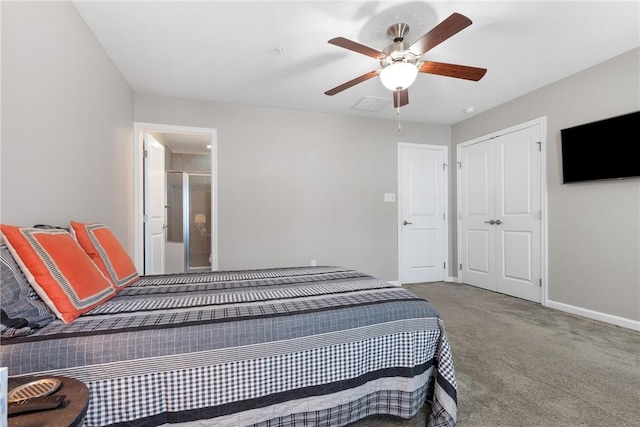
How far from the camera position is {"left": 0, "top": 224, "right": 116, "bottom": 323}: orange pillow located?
1.13m

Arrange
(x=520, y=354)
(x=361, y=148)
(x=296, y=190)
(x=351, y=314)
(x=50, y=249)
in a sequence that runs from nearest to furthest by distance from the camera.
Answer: (x=50, y=249)
(x=351, y=314)
(x=520, y=354)
(x=296, y=190)
(x=361, y=148)

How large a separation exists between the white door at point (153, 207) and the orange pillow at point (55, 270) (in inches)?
85.5

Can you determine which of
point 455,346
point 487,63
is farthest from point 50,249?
point 487,63

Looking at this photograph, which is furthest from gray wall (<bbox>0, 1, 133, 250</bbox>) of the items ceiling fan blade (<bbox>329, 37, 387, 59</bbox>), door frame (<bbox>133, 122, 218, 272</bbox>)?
ceiling fan blade (<bbox>329, 37, 387, 59</bbox>)

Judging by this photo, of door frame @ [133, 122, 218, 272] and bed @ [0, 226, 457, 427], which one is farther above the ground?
door frame @ [133, 122, 218, 272]

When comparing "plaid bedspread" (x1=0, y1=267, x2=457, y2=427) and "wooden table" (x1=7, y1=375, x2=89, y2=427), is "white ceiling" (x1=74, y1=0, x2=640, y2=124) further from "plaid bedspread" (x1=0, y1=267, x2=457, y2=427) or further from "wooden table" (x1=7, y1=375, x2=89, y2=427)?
"wooden table" (x1=7, y1=375, x2=89, y2=427)

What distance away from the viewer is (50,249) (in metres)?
1.23

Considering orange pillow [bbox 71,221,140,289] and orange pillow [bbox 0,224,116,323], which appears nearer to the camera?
orange pillow [bbox 0,224,116,323]

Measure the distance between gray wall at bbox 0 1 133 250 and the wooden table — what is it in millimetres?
1001

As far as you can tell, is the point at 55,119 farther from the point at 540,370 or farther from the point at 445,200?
the point at 445,200

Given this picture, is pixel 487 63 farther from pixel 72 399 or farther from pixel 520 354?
pixel 72 399

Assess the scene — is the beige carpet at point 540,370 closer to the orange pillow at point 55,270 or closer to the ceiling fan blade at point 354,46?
the orange pillow at point 55,270

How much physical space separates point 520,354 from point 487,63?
246 centimetres

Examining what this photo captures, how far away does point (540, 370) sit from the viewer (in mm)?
1902
